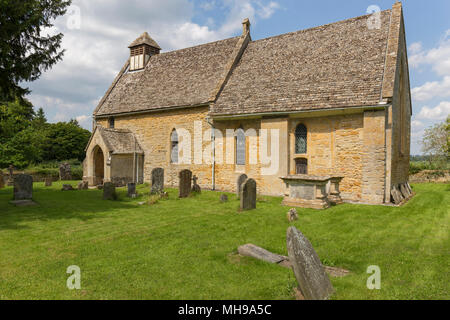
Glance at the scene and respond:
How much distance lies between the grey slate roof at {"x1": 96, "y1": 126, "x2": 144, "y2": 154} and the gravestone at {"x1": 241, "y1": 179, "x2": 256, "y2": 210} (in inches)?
489

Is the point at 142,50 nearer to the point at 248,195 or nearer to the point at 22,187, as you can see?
the point at 22,187

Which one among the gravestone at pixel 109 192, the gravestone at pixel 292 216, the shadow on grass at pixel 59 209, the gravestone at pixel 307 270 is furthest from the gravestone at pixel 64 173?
the gravestone at pixel 307 270

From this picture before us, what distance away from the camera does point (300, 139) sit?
55.6ft

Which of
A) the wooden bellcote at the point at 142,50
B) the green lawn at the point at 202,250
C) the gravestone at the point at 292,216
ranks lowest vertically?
the green lawn at the point at 202,250

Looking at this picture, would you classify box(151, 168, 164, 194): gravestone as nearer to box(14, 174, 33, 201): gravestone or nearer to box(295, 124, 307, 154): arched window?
box(14, 174, 33, 201): gravestone

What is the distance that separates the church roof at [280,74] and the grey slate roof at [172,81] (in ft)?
0.29

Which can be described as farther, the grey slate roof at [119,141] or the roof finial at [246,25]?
the roof finial at [246,25]

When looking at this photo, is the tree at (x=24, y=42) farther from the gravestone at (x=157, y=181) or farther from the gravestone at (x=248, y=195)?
the gravestone at (x=248, y=195)

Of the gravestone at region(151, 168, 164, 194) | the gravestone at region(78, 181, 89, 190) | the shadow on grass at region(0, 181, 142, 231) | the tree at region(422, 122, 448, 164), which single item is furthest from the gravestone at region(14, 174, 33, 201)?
the tree at region(422, 122, 448, 164)

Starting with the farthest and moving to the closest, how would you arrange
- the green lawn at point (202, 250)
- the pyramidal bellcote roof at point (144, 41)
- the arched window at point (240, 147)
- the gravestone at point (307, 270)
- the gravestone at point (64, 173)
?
the gravestone at point (64, 173), the pyramidal bellcote roof at point (144, 41), the arched window at point (240, 147), the green lawn at point (202, 250), the gravestone at point (307, 270)

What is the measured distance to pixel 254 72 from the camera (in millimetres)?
19609

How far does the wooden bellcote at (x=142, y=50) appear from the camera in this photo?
26.6 m

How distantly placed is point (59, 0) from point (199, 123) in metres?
10.3

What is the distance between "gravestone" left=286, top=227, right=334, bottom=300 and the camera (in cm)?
451
